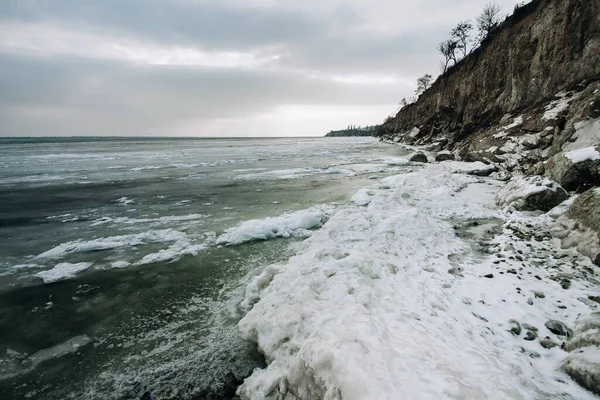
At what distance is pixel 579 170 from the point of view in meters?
8.02

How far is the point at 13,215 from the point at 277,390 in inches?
550

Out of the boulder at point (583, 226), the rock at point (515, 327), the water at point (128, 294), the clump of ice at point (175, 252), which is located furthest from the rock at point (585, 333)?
the clump of ice at point (175, 252)

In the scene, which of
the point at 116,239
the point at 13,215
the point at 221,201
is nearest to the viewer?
the point at 116,239

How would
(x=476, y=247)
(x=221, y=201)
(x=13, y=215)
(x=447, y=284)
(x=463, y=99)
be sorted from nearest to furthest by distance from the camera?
(x=447, y=284) → (x=476, y=247) → (x=13, y=215) → (x=221, y=201) → (x=463, y=99)

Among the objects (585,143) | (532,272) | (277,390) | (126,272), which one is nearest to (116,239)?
(126,272)

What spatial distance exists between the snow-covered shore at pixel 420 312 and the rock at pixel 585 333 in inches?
7.3

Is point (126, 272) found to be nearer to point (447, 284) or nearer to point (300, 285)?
point (300, 285)

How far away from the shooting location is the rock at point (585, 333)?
3094 mm

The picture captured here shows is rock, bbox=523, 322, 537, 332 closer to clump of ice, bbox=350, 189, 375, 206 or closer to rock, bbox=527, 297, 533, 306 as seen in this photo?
rock, bbox=527, 297, 533, 306

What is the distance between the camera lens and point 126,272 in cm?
656

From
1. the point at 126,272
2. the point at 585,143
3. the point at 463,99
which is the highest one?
the point at 463,99

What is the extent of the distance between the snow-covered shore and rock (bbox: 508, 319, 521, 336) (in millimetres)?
12

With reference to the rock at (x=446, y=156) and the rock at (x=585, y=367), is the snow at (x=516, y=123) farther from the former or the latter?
the rock at (x=585, y=367)

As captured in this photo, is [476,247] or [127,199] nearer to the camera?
[476,247]
